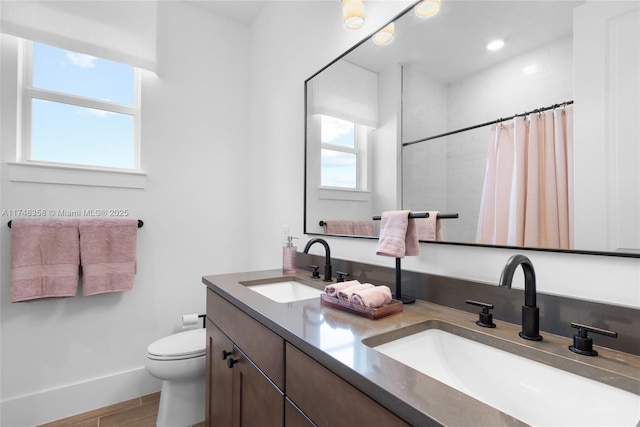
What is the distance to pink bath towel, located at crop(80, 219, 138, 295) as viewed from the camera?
186cm

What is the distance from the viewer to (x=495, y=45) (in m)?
0.94

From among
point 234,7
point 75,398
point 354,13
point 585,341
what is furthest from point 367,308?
point 234,7

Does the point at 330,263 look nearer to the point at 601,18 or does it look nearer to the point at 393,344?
the point at 393,344

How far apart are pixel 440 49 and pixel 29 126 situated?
2316 millimetres

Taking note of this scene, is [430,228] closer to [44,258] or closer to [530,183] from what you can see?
[530,183]

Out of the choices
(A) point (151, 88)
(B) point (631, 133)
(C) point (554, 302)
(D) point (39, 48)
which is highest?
(D) point (39, 48)

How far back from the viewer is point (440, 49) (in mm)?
1107

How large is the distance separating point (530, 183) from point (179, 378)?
187 centimetres

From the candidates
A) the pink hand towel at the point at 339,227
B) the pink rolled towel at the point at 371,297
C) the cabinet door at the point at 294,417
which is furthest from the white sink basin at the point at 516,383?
the pink hand towel at the point at 339,227

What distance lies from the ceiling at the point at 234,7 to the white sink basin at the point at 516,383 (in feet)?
8.38

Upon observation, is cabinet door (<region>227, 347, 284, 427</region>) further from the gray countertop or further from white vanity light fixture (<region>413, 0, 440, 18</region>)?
white vanity light fixture (<region>413, 0, 440, 18</region>)

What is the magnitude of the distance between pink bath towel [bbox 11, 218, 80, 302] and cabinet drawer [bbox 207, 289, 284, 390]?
44.1 inches

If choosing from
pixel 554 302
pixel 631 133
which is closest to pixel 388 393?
pixel 554 302

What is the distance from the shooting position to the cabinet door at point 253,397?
2.77ft
